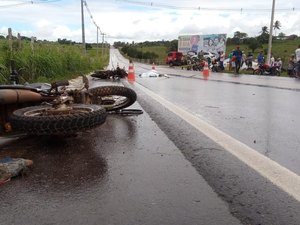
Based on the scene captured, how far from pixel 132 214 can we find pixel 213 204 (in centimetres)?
64

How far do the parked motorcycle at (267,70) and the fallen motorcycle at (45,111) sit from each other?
2269cm

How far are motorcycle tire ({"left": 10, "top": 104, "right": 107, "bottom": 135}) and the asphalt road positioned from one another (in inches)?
9.5

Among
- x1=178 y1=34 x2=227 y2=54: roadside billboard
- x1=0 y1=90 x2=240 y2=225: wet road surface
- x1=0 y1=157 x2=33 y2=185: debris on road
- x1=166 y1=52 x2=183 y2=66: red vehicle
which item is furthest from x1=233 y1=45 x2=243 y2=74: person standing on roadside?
x1=166 y1=52 x2=183 y2=66: red vehicle

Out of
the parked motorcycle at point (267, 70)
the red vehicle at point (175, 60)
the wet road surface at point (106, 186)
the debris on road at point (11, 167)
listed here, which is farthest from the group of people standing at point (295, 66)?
the red vehicle at point (175, 60)

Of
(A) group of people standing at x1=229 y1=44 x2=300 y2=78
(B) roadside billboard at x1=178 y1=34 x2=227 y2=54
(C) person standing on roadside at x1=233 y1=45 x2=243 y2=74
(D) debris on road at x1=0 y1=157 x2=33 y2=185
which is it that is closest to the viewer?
(D) debris on road at x1=0 y1=157 x2=33 y2=185

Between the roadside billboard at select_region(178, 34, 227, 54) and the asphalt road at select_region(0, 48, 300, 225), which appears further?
the roadside billboard at select_region(178, 34, 227, 54)

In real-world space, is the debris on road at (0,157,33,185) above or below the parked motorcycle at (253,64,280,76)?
above

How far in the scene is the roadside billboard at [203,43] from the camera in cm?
5088

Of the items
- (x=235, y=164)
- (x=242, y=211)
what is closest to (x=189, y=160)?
(x=235, y=164)

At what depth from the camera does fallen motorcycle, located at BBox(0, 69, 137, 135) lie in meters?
4.57

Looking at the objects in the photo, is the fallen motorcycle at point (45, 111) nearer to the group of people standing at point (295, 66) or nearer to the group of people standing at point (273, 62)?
the group of people standing at point (295, 66)

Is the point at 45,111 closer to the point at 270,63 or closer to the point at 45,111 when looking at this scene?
the point at 45,111

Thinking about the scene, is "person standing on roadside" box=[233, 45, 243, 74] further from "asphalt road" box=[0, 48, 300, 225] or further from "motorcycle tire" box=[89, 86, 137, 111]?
"asphalt road" box=[0, 48, 300, 225]

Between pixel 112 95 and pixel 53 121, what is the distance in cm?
300
